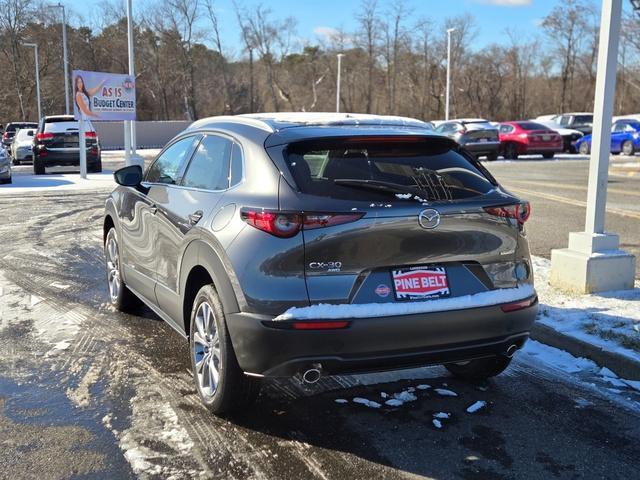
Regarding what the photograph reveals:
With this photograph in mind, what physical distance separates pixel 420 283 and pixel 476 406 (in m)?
A: 1.06

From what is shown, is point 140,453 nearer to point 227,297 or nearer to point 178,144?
point 227,297

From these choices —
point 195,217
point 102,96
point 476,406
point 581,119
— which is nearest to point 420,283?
point 476,406

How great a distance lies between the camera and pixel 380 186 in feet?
11.9

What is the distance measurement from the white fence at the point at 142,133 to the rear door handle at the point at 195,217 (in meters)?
43.5

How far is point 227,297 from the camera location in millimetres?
3619

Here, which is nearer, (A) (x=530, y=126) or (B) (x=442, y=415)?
(B) (x=442, y=415)

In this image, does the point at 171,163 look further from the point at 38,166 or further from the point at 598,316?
the point at 38,166

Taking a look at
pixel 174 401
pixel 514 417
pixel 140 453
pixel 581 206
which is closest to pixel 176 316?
pixel 174 401

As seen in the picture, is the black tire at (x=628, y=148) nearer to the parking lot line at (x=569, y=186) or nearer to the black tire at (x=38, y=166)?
the parking lot line at (x=569, y=186)

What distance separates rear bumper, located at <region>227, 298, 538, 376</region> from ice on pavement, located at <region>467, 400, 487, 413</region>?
1.78 feet

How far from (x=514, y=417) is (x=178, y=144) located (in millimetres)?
3067

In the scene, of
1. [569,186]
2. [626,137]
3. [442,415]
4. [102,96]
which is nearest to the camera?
[442,415]

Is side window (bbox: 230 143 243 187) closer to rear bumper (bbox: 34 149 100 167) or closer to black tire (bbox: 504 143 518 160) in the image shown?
rear bumper (bbox: 34 149 100 167)

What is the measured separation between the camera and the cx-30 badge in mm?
3553
